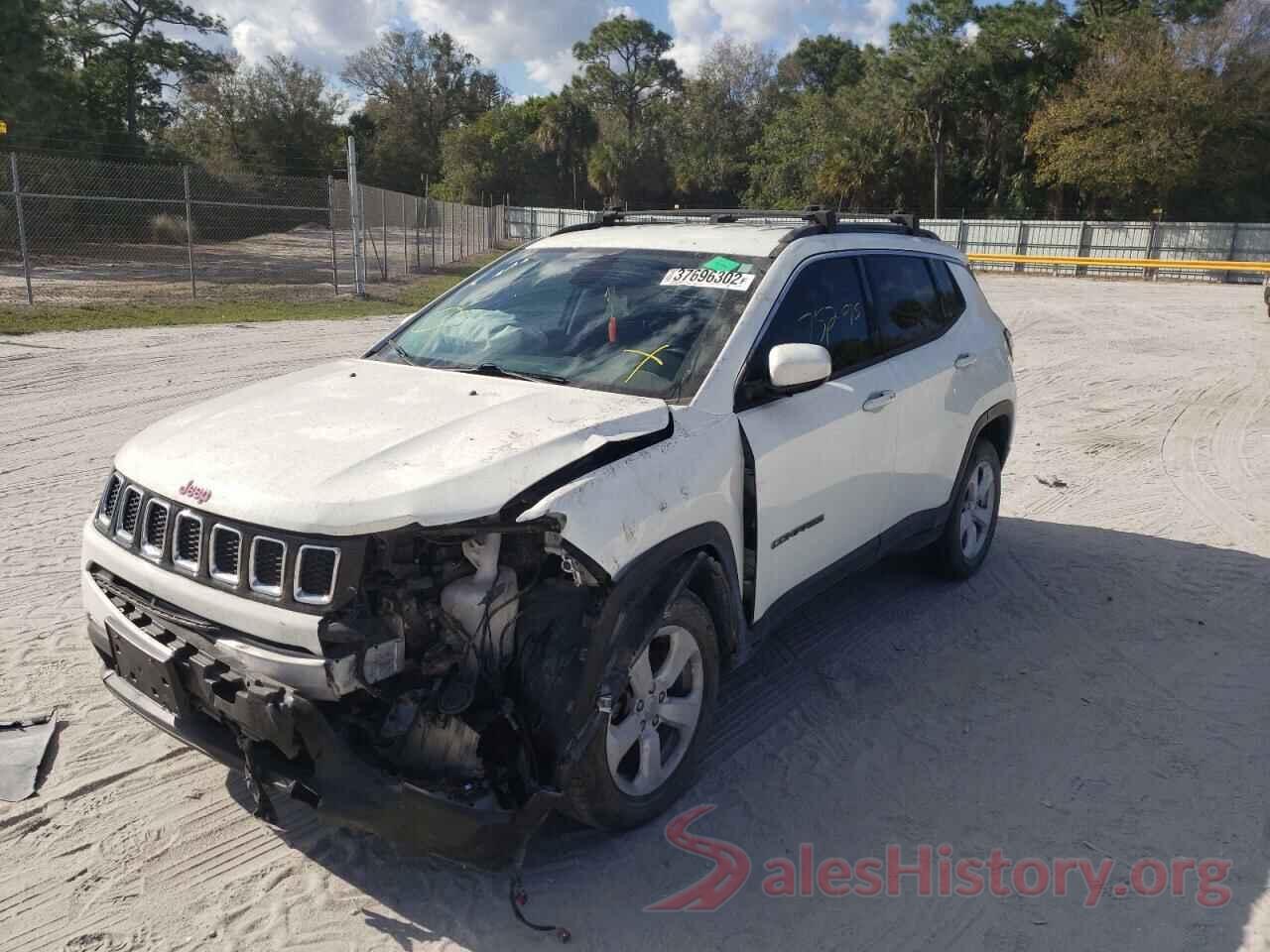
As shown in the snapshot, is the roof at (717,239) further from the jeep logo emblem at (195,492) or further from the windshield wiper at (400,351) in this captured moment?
the jeep logo emblem at (195,492)

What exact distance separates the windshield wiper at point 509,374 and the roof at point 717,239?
0.93 meters

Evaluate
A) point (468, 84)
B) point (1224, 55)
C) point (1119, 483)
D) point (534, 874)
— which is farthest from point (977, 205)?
point (534, 874)

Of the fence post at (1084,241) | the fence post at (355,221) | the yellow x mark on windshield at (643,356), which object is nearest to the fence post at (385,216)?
the fence post at (355,221)

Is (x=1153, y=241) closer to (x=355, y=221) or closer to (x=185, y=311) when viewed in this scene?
(x=355, y=221)

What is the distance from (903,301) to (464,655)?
306 cm

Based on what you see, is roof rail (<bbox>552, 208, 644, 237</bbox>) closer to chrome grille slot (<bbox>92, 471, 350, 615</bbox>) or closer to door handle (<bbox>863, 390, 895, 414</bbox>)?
door handle (<bbox>863, 390, 895, 414</bbox>)

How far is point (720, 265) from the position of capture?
13.3 ft

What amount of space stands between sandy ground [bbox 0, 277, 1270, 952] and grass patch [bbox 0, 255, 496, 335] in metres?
8.40

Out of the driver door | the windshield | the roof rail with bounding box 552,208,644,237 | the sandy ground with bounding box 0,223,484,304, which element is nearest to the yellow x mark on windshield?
the windshield

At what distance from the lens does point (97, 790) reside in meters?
3.43

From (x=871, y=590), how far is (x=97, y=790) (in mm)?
3827

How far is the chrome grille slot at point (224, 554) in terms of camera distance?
2.79m

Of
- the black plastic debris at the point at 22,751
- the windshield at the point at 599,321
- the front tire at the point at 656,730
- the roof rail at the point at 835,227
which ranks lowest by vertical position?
the black plastic debris at the point at 22,751

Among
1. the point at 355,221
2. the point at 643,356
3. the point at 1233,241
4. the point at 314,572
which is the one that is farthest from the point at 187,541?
the point at 1233,241
